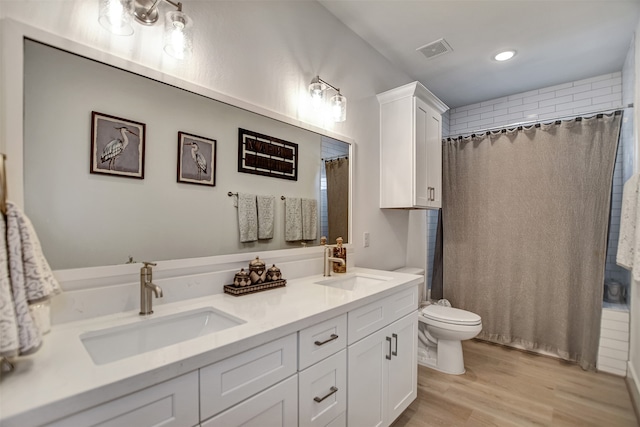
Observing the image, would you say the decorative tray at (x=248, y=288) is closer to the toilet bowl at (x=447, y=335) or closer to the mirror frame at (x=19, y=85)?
the mirror frame at (x=19, y=85)

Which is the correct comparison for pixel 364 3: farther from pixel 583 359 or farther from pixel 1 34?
pixel 583 359

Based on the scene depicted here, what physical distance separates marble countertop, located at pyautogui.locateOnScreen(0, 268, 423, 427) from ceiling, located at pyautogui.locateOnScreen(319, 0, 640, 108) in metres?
1.92

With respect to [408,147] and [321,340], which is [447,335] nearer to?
[408,147]

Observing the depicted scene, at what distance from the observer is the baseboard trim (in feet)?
6.37

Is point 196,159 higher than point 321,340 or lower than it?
higher

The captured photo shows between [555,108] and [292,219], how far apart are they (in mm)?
3045

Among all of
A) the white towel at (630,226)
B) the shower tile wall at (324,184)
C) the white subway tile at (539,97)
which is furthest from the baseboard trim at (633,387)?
the white subway tile at (539,97)

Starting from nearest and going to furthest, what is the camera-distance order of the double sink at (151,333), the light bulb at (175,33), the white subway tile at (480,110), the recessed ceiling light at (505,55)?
the double sink at (151,333) → the light bulb at (175,33) → the recessed ceiling light at (505,55) → the white subway tile at (480,110)

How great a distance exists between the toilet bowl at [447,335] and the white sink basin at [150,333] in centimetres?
183

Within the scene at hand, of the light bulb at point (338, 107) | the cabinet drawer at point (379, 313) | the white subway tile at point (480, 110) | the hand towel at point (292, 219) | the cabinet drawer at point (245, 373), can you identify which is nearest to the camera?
the cabinet drawer at point (245, 373)

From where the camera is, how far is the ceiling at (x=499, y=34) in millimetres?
2029

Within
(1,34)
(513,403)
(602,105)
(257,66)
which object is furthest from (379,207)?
(602,105)

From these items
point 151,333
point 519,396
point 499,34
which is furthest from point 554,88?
point 151,333

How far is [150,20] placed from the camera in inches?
47.5
